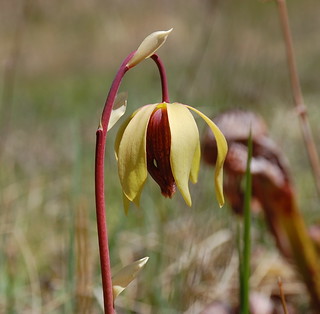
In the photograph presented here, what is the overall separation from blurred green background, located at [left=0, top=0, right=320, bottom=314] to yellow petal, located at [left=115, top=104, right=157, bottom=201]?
1.27 ft

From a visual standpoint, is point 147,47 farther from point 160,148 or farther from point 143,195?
point 143,195

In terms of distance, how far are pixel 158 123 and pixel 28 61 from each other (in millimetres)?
11787

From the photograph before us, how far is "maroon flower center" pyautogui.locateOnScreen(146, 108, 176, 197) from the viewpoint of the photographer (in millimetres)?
911

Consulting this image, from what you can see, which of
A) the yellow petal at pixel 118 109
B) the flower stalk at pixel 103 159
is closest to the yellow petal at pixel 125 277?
the flower stalk at pixel 103 159

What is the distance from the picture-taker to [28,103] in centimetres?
728

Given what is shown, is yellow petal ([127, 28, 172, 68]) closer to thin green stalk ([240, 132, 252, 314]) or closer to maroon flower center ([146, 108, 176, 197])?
maroon flower center ([146, 108, 176, 197])

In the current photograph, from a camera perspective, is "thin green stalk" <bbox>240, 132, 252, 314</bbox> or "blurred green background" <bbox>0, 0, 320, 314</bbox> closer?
"thin green stalk" <bbox>240, 132, 252, 314</bbox>

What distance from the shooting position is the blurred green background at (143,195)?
1.71 meters

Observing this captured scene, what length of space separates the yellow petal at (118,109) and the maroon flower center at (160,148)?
0.04m

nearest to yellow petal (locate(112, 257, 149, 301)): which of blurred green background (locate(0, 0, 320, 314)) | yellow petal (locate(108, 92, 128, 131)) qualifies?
yellow petal (locate(108, 92, 128, 131))

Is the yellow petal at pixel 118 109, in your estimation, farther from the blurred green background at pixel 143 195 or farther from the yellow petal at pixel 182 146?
the blurred green background at pixel 143 195

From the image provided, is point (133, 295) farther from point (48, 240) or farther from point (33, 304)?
point (48, 240)

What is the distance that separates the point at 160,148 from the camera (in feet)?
2.99

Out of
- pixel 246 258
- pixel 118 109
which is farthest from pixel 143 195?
pixel 118 109
